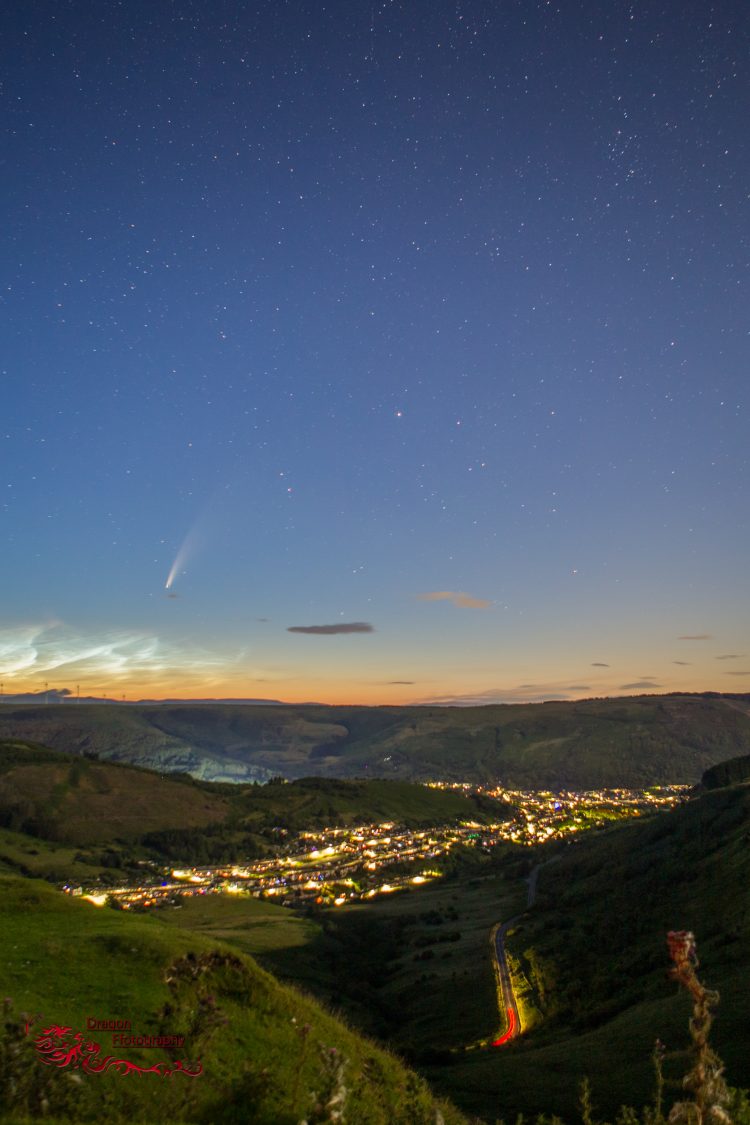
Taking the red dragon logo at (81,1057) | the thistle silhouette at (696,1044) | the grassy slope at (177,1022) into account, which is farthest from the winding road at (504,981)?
the thistle silhouette at (696,1044)

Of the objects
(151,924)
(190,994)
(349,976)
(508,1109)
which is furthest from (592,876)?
(190,994)

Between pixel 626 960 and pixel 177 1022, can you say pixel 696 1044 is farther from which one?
pixel 626 960

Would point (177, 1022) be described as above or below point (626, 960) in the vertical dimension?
above

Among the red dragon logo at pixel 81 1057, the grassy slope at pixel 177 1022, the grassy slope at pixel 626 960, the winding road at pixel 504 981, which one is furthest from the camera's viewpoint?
the winding road at pixel 504 981

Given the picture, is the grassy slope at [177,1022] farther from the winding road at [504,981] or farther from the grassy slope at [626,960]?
the winding road at [504,981]

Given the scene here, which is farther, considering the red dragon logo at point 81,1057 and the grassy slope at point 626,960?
the grassy slope at point 626,960

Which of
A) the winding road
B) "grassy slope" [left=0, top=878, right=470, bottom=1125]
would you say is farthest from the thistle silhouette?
the winding road

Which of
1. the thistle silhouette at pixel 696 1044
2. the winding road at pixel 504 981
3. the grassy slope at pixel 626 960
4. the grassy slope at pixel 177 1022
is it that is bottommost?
the winding road at pixel 504 981

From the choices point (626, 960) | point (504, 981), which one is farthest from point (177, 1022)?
point (504, 981)
